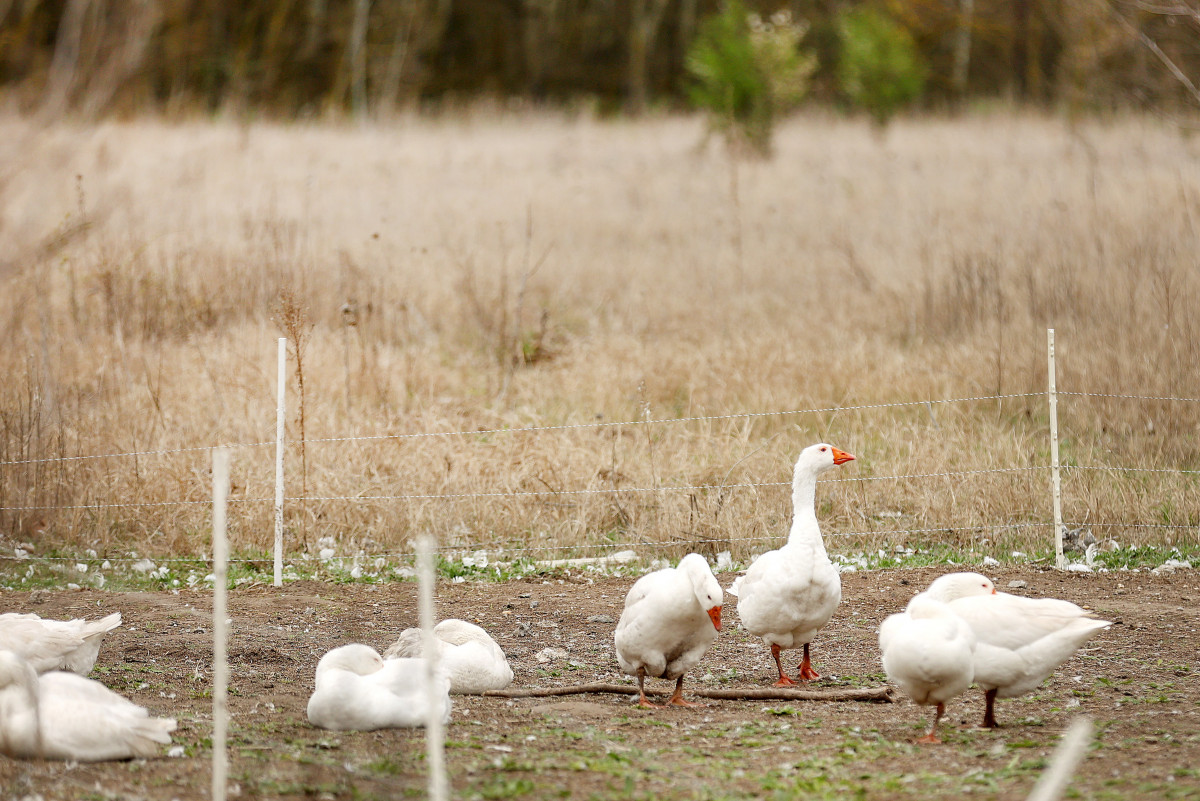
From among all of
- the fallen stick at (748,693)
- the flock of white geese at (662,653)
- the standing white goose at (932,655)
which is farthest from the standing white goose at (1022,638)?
the fallen stick at (748,693)

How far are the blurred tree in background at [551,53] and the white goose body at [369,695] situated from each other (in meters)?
17.5

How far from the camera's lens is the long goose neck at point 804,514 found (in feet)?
19.1

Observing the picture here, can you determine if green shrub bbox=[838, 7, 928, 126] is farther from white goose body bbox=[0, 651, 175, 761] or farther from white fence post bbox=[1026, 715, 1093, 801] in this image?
white goose body bbox=[0, 651, 175, 761]

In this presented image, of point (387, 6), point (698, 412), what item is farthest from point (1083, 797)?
point (387, 6)

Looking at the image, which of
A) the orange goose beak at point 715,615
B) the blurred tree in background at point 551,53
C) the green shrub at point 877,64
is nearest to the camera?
the orange goose beak at point 715,615

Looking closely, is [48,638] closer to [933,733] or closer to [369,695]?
[369,695]

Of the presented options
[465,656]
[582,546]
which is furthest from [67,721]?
[582,546]

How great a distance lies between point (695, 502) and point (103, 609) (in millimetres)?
4397

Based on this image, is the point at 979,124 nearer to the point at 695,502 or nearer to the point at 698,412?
the point at 698,412

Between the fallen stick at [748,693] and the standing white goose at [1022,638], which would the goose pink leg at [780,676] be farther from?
the standing white goose at [1022,638]

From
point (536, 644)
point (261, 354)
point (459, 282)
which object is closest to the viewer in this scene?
point (536, 644)

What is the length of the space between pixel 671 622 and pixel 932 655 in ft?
4.17

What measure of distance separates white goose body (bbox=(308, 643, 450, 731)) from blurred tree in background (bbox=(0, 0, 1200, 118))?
17521mm

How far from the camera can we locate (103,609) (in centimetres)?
735
